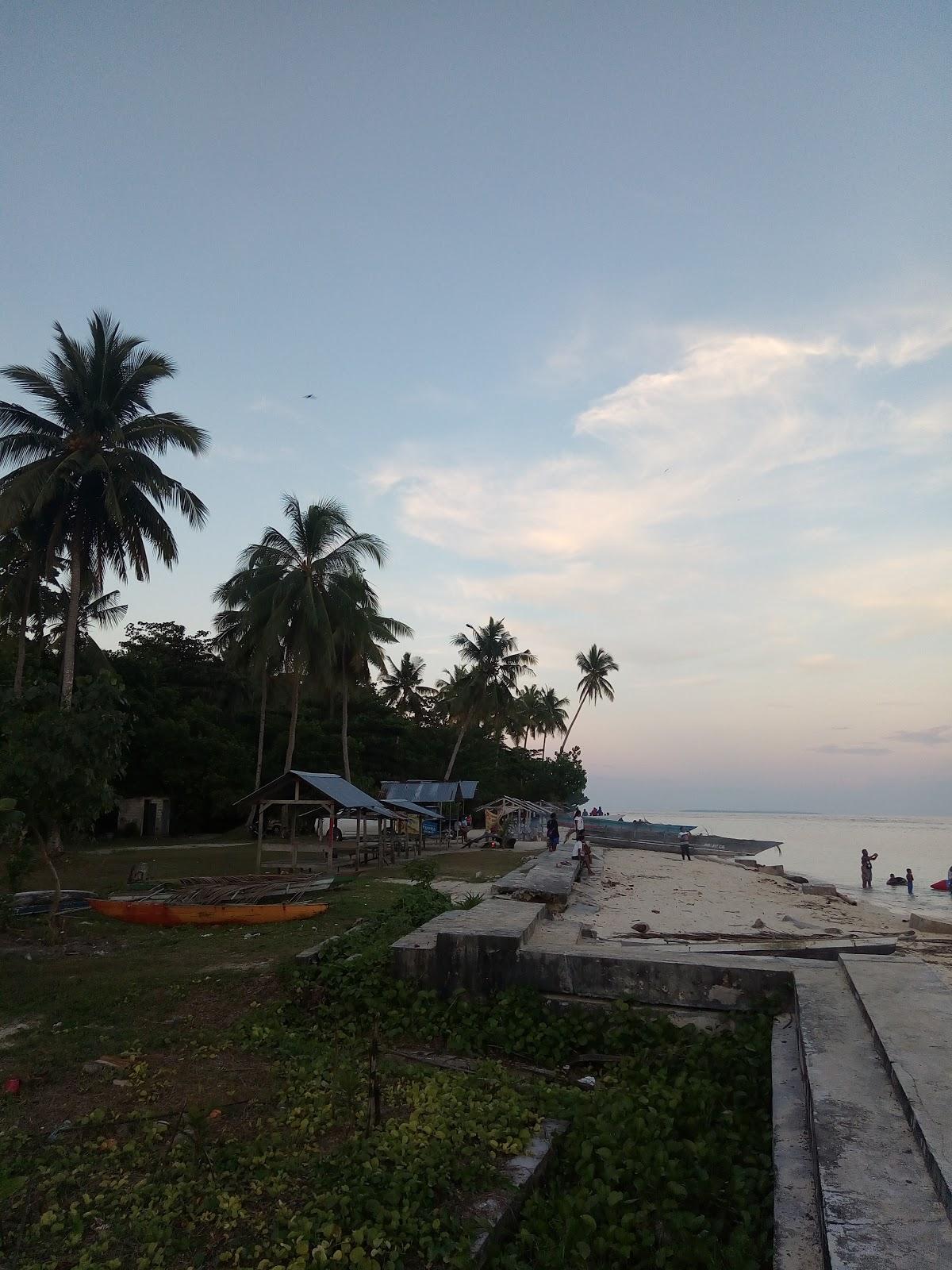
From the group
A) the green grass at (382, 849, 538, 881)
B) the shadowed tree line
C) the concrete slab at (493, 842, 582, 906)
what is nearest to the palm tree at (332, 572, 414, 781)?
the shadowed tree line

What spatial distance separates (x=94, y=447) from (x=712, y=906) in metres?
19.0

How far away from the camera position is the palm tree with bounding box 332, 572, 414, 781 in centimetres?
2831

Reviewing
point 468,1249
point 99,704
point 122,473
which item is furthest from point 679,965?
point 122,473

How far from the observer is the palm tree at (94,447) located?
19.3m

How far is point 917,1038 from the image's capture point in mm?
3811

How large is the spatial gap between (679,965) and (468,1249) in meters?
2.65

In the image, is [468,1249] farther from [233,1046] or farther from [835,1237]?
[233,1046]

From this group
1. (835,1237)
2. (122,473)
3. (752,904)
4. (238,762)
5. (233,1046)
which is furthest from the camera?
(238,762)

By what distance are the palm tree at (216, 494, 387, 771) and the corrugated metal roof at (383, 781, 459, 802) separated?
5.92m

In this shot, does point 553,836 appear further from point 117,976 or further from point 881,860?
point 881,860

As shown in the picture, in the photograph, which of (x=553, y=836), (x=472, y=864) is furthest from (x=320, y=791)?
(x=553, y=836)

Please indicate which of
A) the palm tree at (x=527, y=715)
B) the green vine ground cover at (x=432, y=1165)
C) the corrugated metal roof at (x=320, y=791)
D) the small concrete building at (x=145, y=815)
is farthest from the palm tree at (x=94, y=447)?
the palm tree at (x=527, y=715)

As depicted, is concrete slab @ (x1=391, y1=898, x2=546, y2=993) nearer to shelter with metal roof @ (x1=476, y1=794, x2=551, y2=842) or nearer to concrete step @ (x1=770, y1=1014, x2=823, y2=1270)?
concrete step @ (x1=770, y1=1014, x2=823, y2=1270)

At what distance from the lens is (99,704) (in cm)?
1059
